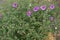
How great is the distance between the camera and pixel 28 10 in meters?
2.79

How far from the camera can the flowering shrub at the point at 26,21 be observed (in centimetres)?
270

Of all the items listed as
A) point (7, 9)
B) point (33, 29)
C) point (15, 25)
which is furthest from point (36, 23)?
point (7, 9)

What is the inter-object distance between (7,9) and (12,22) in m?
0.22

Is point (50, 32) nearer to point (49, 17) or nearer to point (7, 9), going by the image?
point (49, 17)

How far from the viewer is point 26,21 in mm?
2777

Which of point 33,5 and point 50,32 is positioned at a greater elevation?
point 33,5

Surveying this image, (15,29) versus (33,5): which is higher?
(33,5)

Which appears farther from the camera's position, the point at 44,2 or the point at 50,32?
the point at 44,2

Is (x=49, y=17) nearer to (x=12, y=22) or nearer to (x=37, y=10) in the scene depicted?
(x=37, y=10)

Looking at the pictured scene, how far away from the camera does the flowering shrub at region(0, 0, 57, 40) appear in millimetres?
2698

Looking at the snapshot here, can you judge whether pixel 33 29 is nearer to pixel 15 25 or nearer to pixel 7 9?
pixel 15 25

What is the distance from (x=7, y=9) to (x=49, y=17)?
0.54 metres

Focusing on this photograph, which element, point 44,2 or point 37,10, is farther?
point 44,2

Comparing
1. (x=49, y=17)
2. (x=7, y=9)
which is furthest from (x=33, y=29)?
(x=7, y=9)
